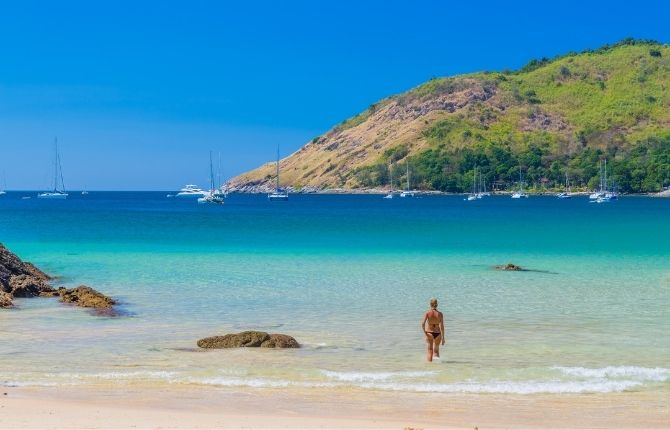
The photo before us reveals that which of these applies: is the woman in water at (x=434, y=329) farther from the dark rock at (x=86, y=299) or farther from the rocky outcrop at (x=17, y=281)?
the rocky outcrop at (x=17, y=281)

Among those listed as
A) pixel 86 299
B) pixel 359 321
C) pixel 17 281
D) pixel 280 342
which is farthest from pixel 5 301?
pixel 359 321

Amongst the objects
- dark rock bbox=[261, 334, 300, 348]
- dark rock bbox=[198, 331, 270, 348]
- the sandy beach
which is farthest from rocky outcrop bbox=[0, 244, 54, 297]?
the sandy beach

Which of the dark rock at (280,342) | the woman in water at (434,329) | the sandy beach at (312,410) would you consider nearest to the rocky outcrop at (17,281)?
the dark rock at (280,342)

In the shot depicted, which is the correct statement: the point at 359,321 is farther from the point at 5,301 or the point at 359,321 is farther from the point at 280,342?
the point at 5,301

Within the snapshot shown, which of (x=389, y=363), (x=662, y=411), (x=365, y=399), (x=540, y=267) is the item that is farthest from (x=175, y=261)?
(x=662, y=411)

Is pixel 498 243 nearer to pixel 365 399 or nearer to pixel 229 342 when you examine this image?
pixel 229 342

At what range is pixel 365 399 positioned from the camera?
1444 centimetres

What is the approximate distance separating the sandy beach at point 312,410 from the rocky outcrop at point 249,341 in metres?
3.85

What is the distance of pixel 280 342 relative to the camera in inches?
747

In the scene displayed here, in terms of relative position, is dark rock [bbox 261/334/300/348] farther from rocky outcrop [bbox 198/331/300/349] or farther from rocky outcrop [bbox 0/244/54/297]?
rocky outcrop [bbox 0/244/54/297]

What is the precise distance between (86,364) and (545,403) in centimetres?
947

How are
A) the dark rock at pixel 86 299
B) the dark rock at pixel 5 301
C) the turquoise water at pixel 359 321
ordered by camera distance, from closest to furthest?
the turquoise water at pixel 359 321
the dark rock at pixel 5 301
the dark rock at pixel 86 299

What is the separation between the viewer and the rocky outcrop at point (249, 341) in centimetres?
1888

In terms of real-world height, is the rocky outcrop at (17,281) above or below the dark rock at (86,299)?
above
